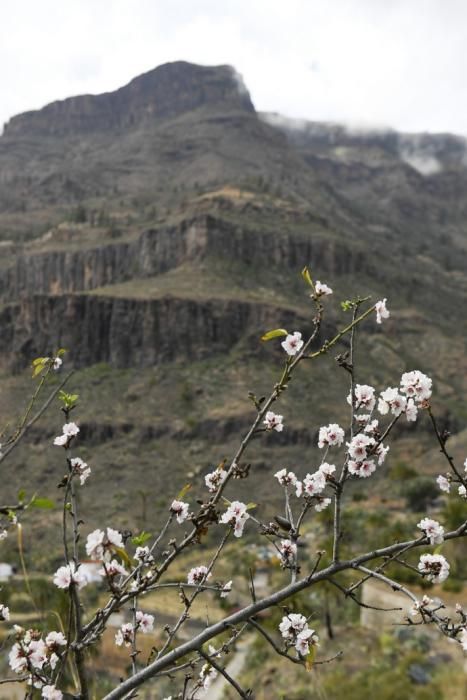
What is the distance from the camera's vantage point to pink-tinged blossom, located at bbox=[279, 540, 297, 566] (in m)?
3.39

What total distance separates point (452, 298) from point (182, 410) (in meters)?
72.4

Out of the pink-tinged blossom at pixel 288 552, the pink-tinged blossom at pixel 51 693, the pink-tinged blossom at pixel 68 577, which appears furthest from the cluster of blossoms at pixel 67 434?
the pink-tinged blossom at pixel 288 552

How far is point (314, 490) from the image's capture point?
12.4ft

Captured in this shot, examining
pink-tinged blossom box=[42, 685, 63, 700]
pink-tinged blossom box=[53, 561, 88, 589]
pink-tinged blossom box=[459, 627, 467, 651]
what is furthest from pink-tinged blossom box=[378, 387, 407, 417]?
pink-tinged blossom box=[42, 685, 63, 700]

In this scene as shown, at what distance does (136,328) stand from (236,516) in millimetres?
80341

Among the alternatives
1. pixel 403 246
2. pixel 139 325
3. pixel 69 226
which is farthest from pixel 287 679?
pixel 403 246

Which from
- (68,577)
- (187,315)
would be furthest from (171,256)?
(68,577)

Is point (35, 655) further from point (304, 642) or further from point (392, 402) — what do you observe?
point (392, 402)

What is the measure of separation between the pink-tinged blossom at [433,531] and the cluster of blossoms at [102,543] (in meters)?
1.50

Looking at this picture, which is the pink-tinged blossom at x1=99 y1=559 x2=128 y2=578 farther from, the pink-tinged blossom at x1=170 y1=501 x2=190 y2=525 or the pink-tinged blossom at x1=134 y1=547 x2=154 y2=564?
the pink-tinged blossom at x1=170 y1=501 x2=190 y2=525

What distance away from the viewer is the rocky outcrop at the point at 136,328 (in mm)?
81125

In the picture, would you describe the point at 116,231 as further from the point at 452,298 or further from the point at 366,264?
the point at 452,298

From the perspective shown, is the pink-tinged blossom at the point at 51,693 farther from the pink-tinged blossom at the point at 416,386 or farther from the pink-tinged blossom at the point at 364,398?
the pink-tinged blossom at the point at 416,386

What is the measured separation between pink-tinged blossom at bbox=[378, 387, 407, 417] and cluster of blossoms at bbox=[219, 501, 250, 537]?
98 cm
